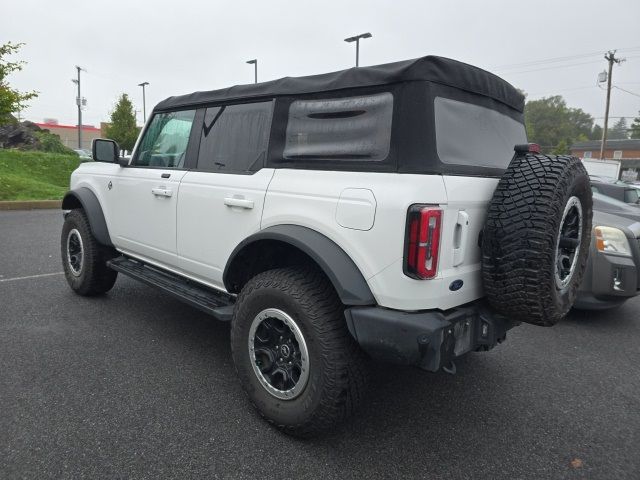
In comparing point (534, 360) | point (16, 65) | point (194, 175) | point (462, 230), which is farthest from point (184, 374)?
point (16, 65)

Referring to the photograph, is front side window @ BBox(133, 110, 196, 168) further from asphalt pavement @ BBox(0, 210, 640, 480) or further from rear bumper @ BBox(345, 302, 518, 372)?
rear bumper @ BBox(345, 302, 518, 372)

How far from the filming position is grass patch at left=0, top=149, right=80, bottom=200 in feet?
39.1

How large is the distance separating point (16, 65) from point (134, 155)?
9966mm

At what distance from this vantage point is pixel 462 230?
2152 mm

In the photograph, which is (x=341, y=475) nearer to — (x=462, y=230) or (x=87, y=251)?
(x=462, y=230)

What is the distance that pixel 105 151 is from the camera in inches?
155

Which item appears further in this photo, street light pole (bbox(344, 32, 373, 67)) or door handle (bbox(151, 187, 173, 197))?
street light pole (bbox(344, 32, 373, 67))

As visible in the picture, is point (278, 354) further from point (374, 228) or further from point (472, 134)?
point (472, 134)

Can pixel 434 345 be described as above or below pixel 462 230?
below

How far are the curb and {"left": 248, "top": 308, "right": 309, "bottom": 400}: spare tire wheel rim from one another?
10.7 metres

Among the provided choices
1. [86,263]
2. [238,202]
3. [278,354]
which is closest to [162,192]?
[238,202]

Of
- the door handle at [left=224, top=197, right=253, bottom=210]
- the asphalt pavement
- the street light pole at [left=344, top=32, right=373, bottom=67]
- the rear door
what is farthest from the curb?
the street light pole at [left=344, top=32, right=373, bottom=67]

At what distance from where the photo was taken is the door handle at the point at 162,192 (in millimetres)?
3344

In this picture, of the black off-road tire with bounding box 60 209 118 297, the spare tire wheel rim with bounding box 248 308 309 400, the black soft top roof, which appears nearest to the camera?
the black soft top roof
